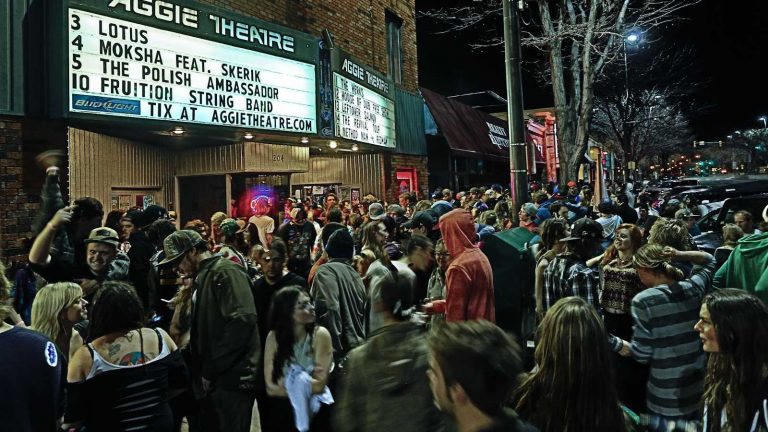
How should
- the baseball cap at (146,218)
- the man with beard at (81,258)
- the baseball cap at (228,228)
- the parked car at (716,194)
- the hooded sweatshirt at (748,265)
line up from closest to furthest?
the man with beard at (81,258) → the hooded sweatshirt at (748,265) → the baseball cap at (228,228) → the baseball cap at (146,218) → the parked car at (716,194)

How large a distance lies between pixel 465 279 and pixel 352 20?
37.2 feet

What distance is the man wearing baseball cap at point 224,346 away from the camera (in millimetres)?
4031

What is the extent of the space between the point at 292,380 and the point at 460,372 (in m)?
2.06

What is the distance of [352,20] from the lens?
1433 cm

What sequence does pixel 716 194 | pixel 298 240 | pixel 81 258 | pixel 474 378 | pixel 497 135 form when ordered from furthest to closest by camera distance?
pixel 497 135 < pixel 716 194 < pixel 298 240 < pixel 81 258 < pixel 474 378

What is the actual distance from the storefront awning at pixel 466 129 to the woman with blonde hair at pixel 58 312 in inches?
560

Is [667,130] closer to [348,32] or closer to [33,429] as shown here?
[348,32]

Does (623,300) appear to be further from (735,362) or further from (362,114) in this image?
(362,114)

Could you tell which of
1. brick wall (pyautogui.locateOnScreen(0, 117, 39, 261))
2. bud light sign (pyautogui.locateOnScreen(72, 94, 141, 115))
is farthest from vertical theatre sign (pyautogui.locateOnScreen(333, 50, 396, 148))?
brick wall (pyautogui.locateOnScreen(0, 117, 39, 261))

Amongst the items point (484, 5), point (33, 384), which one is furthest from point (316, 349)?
point (484, 5)

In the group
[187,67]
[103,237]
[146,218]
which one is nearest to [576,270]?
[103,237]

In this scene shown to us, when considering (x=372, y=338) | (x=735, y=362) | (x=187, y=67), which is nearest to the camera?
(x=372, y=338)

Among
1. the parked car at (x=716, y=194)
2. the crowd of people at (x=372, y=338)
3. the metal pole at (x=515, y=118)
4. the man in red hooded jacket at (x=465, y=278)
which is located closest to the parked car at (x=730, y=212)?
the metal pole at (x=515, y=118)

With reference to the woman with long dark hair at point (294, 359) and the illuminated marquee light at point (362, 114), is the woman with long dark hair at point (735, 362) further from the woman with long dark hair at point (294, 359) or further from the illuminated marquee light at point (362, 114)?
the illuminated marquee light at point (362, 114)
